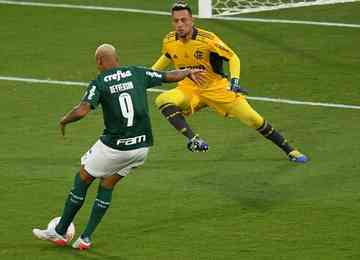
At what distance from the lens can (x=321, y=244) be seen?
1324 centimetres

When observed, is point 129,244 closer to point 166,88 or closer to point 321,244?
point 321,244

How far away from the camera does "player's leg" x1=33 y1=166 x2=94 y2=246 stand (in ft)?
42.7

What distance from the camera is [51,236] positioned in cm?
1320

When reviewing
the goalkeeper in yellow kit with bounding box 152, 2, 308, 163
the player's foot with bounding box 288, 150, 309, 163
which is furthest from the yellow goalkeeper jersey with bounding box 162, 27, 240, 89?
the player's foot with bounding box 288, 150, 309, 163

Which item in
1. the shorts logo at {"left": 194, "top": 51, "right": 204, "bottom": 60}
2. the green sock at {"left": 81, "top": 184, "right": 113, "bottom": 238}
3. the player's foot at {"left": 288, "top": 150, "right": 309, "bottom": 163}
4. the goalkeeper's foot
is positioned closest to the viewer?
the green sock at {"left": 81, "top": 184, "right": 113, "bottom": 238}

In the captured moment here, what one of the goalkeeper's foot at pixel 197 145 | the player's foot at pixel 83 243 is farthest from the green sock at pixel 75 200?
the goalkeeper's foot at pixel 197 145

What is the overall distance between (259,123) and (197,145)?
98 cm

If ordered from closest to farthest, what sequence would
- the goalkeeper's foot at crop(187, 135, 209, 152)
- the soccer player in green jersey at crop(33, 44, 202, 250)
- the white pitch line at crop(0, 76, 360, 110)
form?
the soccer player in green jersey at crop(33, 44, 202, 250) → the goalkeeper's foot at crop(187, 135, 209, 152) → the white pitch line at crop(0, 76, 360, 110)

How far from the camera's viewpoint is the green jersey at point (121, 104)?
12.8 meters

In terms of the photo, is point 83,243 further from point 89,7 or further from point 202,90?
point 89,7

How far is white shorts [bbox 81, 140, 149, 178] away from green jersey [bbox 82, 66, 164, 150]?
5cm

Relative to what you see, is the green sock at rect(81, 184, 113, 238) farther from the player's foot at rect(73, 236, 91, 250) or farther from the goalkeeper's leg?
the goalkeeper's leg

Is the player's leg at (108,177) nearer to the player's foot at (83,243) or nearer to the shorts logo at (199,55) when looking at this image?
the player's foot at (83,243)

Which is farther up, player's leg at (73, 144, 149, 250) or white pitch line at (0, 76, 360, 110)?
player's leg at (73, 144, 149, 250)
